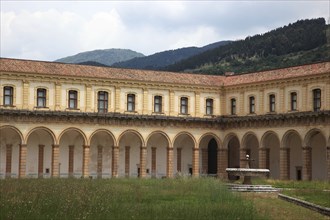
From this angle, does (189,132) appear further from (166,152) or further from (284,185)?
(284,185)

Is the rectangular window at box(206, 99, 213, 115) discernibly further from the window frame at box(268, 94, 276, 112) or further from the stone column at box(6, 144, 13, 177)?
the stone column at box(6, 144, 13, 177)

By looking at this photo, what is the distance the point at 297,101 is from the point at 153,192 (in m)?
23.6

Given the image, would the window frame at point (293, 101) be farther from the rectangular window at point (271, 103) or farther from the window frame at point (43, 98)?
the window frame at point (43, 98)

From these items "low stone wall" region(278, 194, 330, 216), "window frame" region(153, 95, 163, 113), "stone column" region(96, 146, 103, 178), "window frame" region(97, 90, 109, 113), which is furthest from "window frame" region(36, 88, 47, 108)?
"low stone wall" region(278, 194, 330, 216)

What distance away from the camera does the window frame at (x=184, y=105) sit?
5722cm

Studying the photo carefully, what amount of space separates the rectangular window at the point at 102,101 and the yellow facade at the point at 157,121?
0.08 metres

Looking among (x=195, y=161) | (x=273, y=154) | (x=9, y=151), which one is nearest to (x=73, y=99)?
(x=9, y=151)

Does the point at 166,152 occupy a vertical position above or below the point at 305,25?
below

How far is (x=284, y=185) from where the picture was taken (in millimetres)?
40250

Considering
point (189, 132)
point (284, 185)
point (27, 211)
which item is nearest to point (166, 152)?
point (189, 132)

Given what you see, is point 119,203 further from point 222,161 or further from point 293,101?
point 222,161

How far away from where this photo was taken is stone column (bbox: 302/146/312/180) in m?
50.1

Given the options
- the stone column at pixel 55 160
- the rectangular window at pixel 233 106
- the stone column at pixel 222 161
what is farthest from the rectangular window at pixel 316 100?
the stone column at pixel 55 160

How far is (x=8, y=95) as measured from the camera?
50.9 metres
